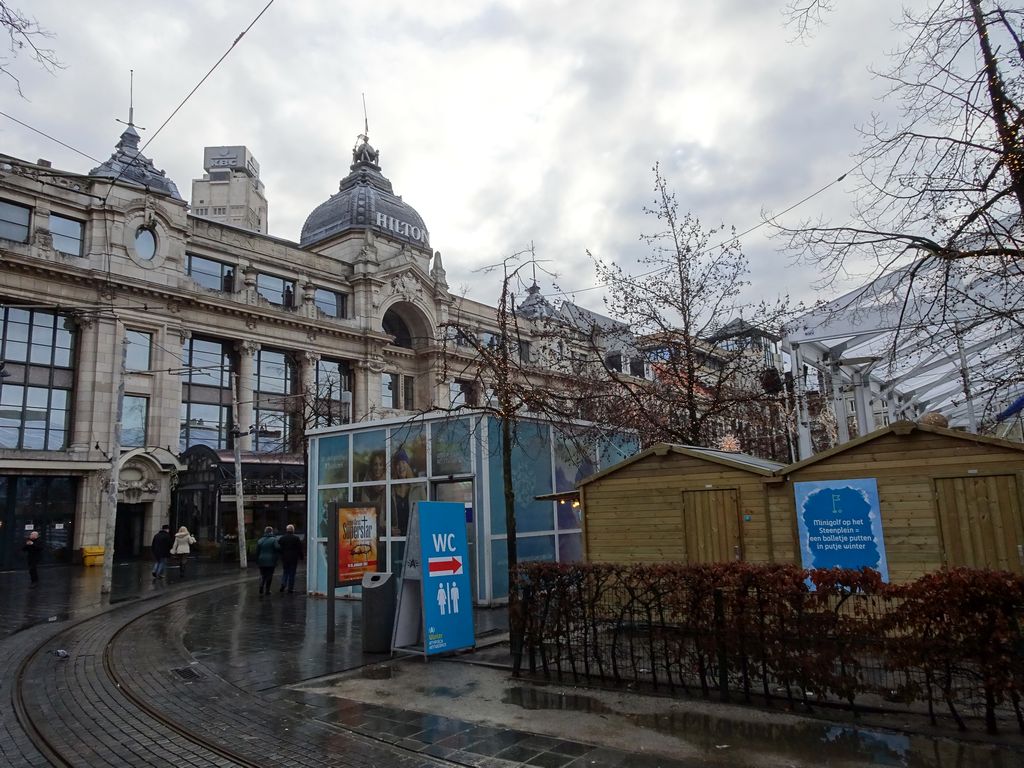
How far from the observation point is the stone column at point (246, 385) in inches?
1540

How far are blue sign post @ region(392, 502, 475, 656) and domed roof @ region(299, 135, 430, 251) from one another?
43.0m

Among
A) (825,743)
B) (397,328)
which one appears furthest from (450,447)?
(397,328)

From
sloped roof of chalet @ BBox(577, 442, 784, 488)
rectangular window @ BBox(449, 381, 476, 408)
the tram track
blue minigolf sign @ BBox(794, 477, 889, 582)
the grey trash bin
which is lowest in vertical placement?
the tram track

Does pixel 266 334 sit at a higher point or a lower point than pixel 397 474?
higher

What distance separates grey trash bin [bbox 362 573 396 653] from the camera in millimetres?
10391

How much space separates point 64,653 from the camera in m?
10.9

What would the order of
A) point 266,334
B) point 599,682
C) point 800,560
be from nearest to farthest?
point 599,682 < point 800,560 < point 266,334

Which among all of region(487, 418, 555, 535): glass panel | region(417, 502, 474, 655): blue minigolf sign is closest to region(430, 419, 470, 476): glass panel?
region(487, 418, 555, 535): glass panel

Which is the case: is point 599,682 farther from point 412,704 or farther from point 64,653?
point 64,653

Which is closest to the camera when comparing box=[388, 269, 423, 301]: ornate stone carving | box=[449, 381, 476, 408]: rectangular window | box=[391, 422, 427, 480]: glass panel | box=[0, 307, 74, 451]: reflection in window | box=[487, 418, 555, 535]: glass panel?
box=[449, 381, 476, 408]: rectangular window

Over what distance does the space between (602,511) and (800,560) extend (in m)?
3.45

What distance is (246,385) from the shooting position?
39.7 meters

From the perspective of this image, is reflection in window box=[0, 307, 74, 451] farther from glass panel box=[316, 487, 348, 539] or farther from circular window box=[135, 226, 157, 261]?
glass panel box=[316, 487, 348, 539]

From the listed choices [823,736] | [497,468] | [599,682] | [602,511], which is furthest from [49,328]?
[823,736]
